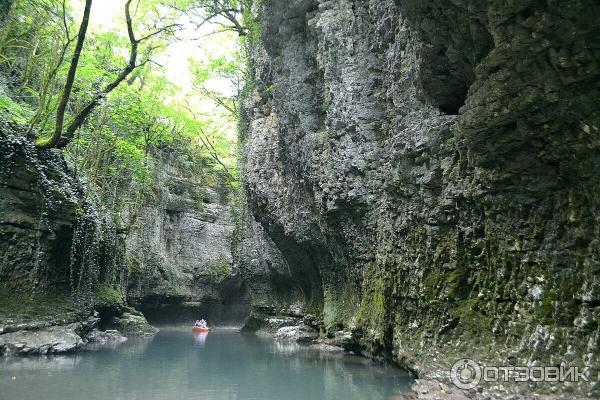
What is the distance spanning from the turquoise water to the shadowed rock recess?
0.91 m

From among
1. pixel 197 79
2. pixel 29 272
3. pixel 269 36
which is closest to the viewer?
pixel 29 272

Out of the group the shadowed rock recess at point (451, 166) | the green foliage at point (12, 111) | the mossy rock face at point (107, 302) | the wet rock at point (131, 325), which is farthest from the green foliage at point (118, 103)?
the shadowed rock recess at point (451, 166)

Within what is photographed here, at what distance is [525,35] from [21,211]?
12601 millimetres

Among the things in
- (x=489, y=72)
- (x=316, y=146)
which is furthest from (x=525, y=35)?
(x=316, y=146)

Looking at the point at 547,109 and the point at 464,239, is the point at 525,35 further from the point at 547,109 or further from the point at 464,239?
the point at 464,239

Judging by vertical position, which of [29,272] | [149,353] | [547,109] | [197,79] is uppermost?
[197,79]

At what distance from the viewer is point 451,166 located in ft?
28.6

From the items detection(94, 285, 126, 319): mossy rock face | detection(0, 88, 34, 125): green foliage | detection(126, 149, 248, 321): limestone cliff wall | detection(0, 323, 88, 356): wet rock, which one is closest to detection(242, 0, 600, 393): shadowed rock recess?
detection(0, 323, 88, 356): wet rock

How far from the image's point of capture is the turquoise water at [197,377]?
805cm

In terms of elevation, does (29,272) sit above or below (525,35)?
below

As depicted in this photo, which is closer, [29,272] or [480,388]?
[480,388]

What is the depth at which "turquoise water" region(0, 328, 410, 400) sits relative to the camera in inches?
317

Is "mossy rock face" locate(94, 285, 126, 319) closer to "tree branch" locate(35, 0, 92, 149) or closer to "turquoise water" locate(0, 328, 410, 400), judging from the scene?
"turquoise water" locate(0, 328, 410, 400)

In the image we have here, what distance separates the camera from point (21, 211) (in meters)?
12.8
